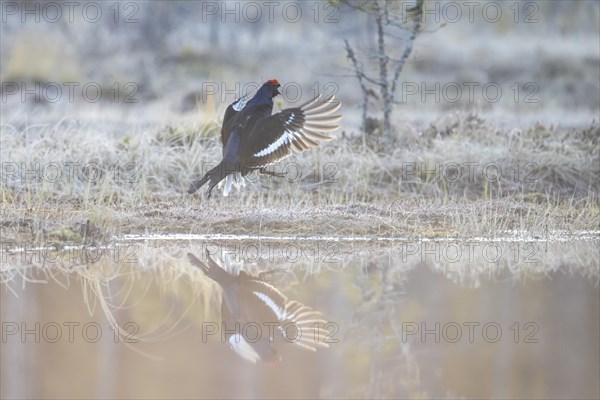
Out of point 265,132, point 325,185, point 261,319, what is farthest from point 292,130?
point 261,319

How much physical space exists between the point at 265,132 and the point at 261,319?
3155 mm

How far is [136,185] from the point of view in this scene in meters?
11.6

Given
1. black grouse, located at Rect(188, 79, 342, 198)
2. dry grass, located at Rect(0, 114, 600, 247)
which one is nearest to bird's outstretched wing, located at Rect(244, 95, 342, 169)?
black grouse, located at Rect(188, 79, 342, 198)

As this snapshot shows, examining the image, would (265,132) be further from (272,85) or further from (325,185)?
(325,185)

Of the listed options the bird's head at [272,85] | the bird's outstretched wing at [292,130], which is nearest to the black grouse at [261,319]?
the bird's outstretched wing at [292,130]

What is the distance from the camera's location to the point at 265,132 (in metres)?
9.95

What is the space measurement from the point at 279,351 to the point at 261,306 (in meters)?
1.04

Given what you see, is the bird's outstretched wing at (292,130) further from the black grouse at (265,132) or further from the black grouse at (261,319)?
the black grouse at (261,319)

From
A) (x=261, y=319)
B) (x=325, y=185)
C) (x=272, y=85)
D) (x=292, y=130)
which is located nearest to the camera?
(x=261, y=319)

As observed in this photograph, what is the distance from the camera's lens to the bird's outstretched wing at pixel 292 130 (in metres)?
9.76

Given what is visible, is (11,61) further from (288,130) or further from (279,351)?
(279,351)

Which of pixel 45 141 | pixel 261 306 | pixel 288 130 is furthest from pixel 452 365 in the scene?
pixel 45 141

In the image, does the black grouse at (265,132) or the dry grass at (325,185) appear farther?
the dry grass at (325,185)

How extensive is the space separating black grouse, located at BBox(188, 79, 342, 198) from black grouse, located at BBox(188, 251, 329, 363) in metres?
1.92
